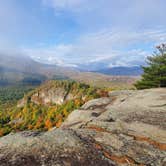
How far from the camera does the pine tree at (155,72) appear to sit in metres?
52.0

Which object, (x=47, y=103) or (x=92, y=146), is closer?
(x=92, y=146)

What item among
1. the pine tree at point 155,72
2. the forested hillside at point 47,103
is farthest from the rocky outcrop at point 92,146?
the forested hillside at point 47,103

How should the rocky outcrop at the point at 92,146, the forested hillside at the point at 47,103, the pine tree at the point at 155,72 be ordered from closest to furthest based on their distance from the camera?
the rocky outcrop at the point at 92,146
the pine tree at the point at 155,72
the forested hillside at the point at 47,103

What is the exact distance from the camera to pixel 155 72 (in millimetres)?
52812

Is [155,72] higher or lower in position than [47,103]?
higher

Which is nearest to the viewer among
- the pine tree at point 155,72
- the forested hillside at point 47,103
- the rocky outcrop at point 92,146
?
the rocky outcrop at point 92,146

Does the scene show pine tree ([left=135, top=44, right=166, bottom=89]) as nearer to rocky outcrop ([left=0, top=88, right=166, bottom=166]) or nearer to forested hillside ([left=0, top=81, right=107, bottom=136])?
rocky outcrop ([left=0, top=88, right=166, bottom=166])

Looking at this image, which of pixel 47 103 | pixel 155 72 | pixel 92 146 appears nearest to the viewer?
pixel 92 146

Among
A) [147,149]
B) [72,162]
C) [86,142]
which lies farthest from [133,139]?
[72,162]

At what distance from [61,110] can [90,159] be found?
12618cm

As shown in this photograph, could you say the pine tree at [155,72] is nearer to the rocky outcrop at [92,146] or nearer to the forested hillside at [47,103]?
the rocky outcrop at [92,146]

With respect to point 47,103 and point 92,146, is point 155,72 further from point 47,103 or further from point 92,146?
point 47,103

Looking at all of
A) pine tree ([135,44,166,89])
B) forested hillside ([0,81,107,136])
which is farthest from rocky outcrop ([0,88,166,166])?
forested hillside ([0,81,107,136])

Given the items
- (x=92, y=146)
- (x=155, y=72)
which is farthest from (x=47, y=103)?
(x=92, y=146)
